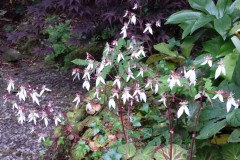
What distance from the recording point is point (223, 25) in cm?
291

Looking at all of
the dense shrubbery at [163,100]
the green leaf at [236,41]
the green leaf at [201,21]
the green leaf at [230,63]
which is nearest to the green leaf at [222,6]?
the dense shrubbery at [163,100]

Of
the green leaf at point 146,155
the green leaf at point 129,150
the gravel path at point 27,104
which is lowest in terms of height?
the gravel path at point 27,104

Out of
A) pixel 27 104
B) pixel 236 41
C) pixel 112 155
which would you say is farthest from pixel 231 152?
pixel 27 104

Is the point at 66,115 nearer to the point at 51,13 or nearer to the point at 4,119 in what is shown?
the point at 4,119

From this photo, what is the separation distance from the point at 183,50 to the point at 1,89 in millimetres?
2099

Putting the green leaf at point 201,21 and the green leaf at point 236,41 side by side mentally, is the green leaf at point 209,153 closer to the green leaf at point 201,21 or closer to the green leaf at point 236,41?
the green leaf at point 236,41

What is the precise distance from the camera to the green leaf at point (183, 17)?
3129 millimetres

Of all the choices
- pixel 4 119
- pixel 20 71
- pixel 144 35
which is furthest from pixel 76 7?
pixel 20 71

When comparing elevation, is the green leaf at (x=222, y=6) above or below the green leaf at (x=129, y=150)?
above

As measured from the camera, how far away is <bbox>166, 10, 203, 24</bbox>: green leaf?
123 inches

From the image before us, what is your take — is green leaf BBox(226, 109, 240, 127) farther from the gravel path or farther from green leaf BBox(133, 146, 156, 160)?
the gravel path

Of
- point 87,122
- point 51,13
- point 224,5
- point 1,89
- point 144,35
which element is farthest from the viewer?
point 51,13

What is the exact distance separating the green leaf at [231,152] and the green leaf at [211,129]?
11 cm

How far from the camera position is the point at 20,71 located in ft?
15.9
